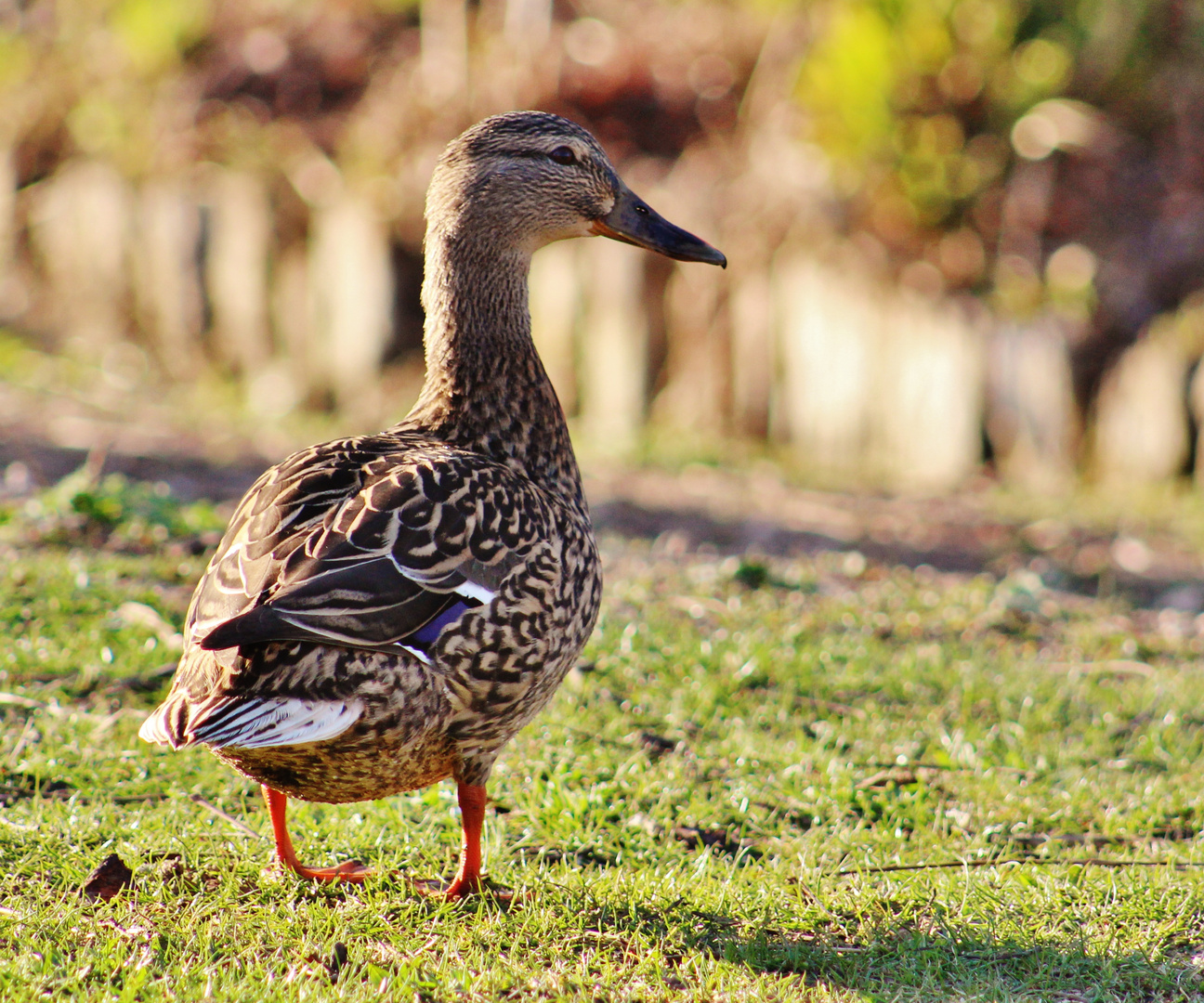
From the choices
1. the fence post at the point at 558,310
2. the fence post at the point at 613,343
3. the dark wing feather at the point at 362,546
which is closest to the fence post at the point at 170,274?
the fence post at the point at 558,310

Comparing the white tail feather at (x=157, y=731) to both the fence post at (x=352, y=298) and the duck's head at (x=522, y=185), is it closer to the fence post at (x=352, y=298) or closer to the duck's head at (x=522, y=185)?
the duck's head at (x=522, y=185)

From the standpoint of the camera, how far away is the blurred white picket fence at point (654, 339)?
7945 mm

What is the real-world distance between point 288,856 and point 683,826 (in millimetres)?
1037

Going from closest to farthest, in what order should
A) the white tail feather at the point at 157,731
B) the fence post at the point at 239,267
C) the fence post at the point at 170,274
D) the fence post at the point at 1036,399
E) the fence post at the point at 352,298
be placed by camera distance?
the white tail feather at the point at 157,731 → the fence post at the point at 1036,399 → the fence post at the point at 352,298 → the fence post at the point at 239,267 → the fence post at the point at 170,274

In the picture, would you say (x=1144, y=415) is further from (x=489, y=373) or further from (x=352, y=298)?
(x=489, y=373)

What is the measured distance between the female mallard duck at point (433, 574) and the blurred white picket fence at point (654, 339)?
4786 millimetres

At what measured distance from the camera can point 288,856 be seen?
318 centimetres

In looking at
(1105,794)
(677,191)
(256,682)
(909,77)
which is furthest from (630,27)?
(256,682)

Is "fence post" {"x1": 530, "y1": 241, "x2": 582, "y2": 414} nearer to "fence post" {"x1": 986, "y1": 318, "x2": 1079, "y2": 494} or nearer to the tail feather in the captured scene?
"fence post" {"x1": 986, "y1": 318, "x2": 1079, "y2": 494}

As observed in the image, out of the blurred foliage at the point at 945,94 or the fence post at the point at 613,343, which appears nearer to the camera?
the blurred foliage at the point at 945,94

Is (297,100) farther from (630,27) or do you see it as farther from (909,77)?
(909,77)

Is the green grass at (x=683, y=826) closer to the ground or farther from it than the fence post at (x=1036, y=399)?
closer to the ground

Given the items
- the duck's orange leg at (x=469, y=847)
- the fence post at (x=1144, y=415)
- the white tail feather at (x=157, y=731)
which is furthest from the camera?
the fence post at (x=1144, y=415)

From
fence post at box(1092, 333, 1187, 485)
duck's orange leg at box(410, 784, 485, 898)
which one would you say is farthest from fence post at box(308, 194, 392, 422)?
duck's orange leg at box(410, 784, 485, 898)
